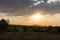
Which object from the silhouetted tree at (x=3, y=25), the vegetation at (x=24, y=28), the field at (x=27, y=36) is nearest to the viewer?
the field at (x=27, y=36)

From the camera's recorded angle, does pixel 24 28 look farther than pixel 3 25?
No

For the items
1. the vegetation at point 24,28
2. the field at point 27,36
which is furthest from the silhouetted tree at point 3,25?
the field at point 27,36

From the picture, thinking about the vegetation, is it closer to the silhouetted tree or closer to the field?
the silhouetted tree

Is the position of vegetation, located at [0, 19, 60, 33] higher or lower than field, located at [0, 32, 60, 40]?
higher

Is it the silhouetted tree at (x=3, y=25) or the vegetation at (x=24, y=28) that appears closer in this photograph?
the vegetation at (x=24, y=28)

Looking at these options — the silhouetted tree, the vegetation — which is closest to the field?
the vegetation

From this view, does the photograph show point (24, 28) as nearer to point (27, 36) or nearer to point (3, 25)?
point (3, 25)

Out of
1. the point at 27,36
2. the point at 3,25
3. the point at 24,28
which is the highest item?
the point at 3,25

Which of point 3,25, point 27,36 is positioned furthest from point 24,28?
point 27,36

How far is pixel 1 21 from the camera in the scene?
7494 cm

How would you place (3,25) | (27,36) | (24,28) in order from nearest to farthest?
(27,36) → (24,28) → (3,25)

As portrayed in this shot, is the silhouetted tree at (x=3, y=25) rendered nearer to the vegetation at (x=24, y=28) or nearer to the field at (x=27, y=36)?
the vegetation at (x=24, y=28)

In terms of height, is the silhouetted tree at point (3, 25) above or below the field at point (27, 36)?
above

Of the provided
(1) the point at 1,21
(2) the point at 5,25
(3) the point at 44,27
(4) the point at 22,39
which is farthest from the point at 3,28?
(4) the point at 22,39
